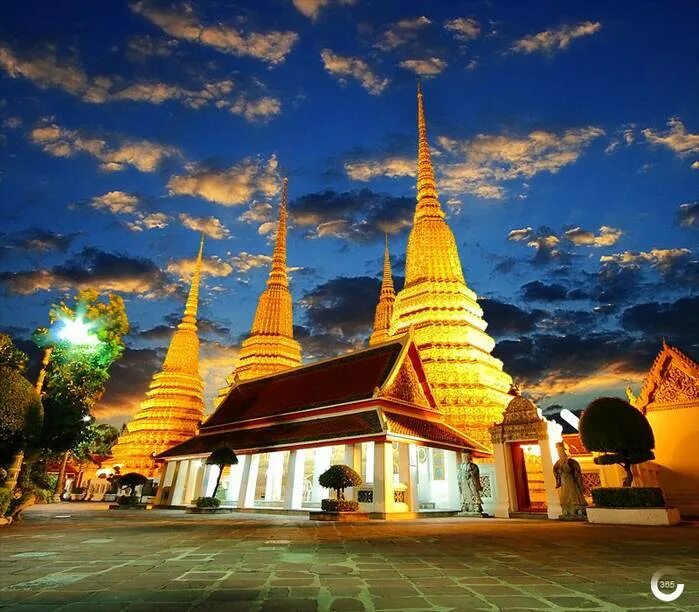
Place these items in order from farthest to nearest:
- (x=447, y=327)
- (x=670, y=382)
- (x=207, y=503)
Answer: (x=447, y=327), (x=207, y=503), (x=670, y=382)

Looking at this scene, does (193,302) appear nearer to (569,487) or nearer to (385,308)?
(385,308)

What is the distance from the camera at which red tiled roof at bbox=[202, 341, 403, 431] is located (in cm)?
2047

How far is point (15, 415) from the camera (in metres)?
11.2

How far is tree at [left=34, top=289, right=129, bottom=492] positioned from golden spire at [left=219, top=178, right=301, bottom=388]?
869 inches

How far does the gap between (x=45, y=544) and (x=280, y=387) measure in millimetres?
18220

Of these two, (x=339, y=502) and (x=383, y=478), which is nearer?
(x=339, y=502)

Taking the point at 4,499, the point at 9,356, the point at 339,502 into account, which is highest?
the point at 9,356

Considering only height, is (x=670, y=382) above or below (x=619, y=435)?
above

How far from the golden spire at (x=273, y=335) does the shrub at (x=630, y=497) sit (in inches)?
1241

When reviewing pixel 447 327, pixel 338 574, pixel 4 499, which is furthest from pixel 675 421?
pixel 4 499

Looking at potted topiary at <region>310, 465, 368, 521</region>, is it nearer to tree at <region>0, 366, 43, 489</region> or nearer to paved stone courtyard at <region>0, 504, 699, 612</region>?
paved stone courtyard at <region>0, 504, 699, 612</region>

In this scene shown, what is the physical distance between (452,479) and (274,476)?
8.80 meters

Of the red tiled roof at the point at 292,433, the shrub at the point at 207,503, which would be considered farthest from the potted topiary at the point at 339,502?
the shrub at the point at 207,503

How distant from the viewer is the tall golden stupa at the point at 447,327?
88.6ft
